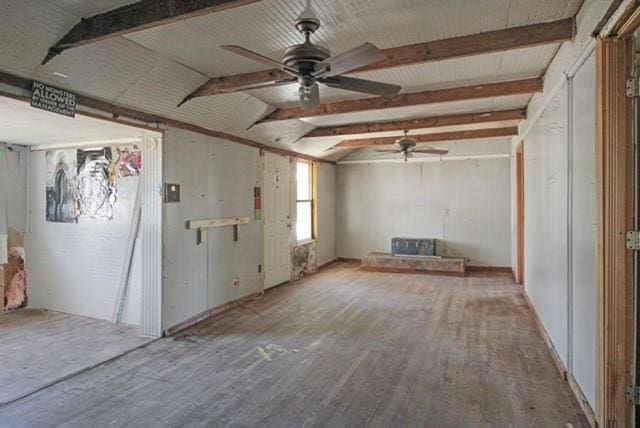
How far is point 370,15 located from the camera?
8.58ft

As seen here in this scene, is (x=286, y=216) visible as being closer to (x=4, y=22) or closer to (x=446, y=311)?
(x=446, y=311)

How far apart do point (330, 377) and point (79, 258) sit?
11.9 feet

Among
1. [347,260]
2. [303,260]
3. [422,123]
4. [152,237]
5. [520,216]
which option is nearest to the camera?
[152,237]

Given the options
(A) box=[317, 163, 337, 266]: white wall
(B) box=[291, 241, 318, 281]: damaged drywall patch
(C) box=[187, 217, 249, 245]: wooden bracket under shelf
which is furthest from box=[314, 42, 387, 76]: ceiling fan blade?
(A) box=[317, 163, 337, 266]: white wall

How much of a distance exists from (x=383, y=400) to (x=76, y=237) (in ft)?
13.8

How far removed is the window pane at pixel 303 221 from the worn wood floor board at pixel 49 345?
366 centimetres

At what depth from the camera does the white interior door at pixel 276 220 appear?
609 centimetres

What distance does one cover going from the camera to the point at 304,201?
7602mm

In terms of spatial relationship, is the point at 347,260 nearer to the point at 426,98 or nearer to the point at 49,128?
the point at 426,98

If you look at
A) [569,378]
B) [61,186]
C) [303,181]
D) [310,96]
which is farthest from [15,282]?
[569,378]

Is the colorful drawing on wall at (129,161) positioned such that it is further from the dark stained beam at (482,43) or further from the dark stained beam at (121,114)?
the dark stained beam at (482,43)

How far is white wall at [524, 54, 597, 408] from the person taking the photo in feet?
7.75

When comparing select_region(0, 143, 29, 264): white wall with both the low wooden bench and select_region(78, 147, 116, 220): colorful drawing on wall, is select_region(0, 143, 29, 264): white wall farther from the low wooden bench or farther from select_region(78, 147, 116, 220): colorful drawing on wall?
the low wooden bench

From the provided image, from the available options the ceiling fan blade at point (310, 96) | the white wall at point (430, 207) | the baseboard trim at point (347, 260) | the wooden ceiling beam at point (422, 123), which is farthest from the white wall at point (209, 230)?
the white wall at point (430, 207)
